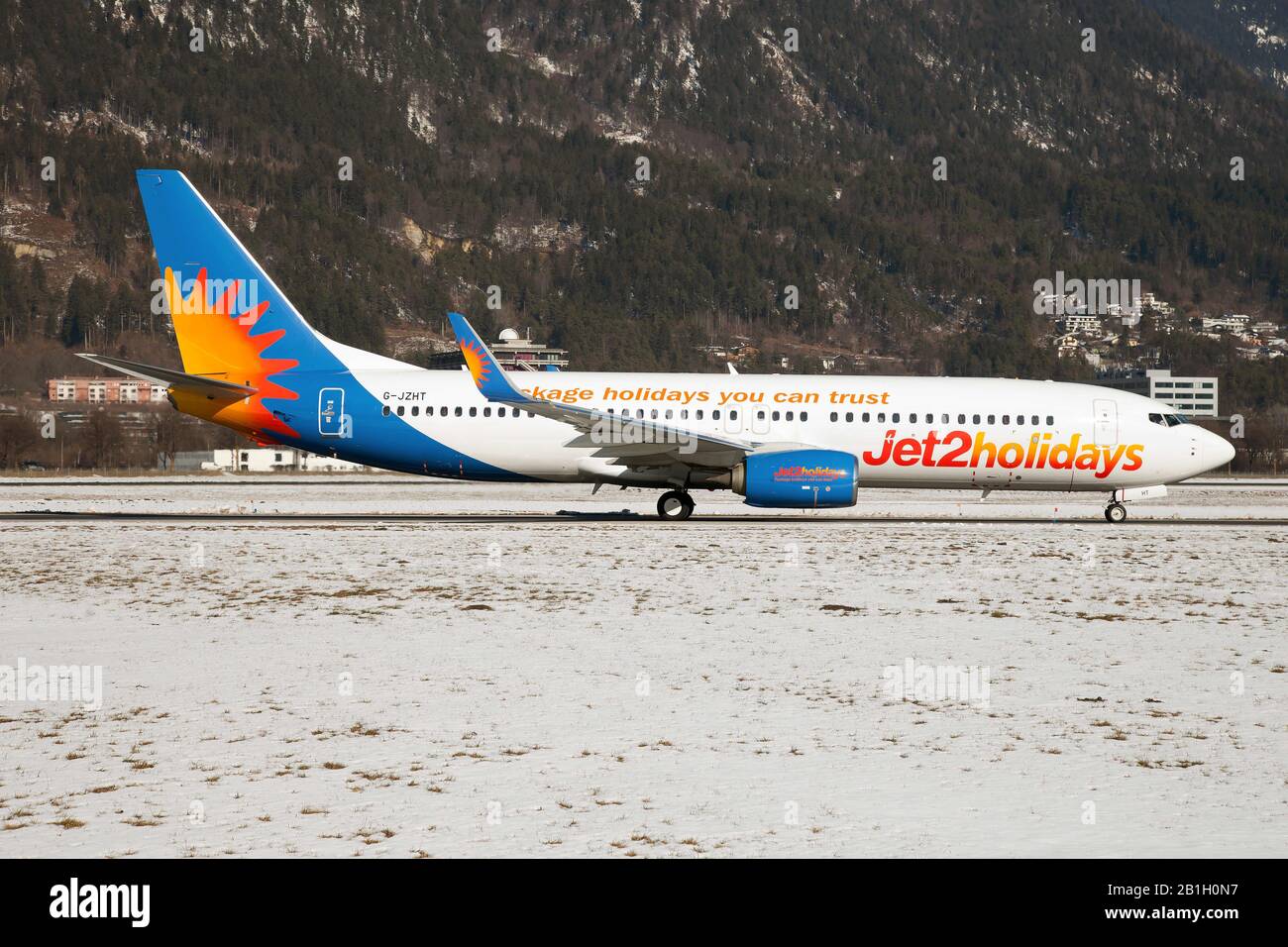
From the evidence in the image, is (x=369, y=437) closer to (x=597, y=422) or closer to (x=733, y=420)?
(x=597, y=422)

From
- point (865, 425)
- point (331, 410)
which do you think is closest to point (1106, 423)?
point (865, 425)

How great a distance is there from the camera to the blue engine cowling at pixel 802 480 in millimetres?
29156

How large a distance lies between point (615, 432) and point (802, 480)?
4578 mm

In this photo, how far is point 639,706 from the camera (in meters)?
11.2

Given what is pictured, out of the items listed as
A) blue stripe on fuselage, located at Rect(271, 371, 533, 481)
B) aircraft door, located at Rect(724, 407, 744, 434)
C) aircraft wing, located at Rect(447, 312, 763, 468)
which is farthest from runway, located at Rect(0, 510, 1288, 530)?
aircraft door, located at Rect(724, 407, 744, 434)

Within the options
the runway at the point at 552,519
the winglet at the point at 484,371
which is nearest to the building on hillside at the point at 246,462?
the runway at the point at 552,519

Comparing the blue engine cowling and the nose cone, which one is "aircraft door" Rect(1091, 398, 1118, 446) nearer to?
the nose cone

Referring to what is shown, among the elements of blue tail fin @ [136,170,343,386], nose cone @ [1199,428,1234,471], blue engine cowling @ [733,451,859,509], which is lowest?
blue engine cowling @ [733,451,859,509]

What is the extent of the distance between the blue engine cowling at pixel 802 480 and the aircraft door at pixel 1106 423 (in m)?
7.04

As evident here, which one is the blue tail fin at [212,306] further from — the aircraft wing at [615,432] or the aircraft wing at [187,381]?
→ the aircraft wing at [615,432]

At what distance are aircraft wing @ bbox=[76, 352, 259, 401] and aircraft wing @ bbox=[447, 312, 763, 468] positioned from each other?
223 inches

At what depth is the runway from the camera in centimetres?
3059
